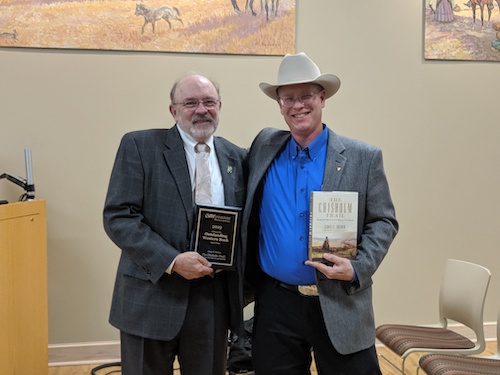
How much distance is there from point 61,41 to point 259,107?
1559 millimetres

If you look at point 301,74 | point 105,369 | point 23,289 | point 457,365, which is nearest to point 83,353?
point 105,369

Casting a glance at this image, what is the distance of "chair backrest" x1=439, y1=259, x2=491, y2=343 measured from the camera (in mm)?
3246

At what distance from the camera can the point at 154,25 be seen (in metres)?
4.19

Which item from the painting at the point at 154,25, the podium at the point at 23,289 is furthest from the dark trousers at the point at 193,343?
the painting at the point at 154,25

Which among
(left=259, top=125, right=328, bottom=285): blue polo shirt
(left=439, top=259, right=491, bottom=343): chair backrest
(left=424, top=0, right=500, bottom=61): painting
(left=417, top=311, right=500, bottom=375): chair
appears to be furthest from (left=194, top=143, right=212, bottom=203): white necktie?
(left=424, top=0, right=500, bottom=61): painting

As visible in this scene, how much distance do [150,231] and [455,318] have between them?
2.23 m

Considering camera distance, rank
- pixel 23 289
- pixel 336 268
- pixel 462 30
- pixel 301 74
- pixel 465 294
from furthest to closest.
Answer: pixel 462 30, pixel 465 294, pixel 23 289, pixel 301 74, pixel 336 268

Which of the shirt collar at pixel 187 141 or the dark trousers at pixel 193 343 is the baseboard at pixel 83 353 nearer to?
the dark trousers at pixel 193 343

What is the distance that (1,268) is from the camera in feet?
9.67

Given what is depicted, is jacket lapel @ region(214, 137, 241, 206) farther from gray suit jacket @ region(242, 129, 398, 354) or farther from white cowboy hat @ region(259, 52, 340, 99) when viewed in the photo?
white cowboy hat @ region(259, 52, 340, 99)

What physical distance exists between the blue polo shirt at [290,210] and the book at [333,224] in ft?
0.32

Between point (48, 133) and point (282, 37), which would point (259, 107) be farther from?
point (48, 133)

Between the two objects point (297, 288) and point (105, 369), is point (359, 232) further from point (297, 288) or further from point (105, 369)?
point (105, 369)

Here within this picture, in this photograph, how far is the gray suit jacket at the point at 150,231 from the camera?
7.16 ft
